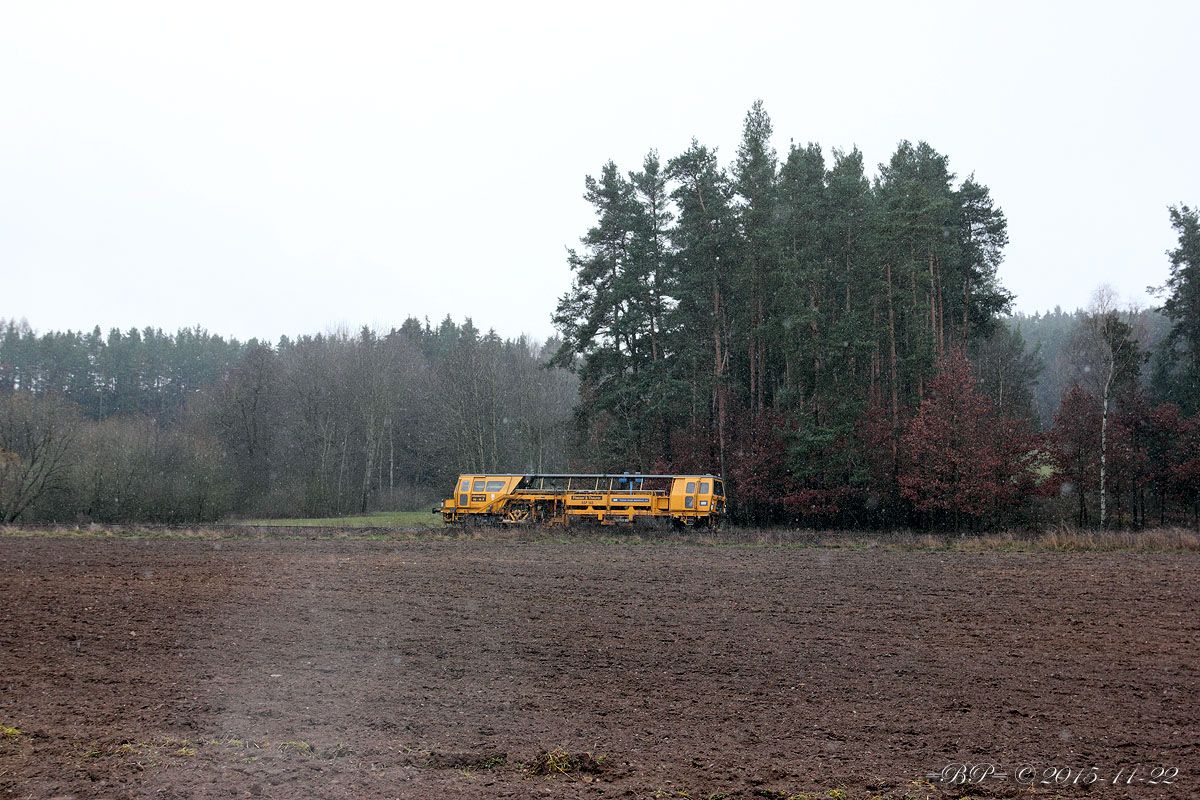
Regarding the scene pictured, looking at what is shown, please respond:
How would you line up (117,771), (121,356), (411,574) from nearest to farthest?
(117,771) < (411,574) < (121,356)

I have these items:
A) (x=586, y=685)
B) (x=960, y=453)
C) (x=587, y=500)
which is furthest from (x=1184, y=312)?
(x=586, y=685)

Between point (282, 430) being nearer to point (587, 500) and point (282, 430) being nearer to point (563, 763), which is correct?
point (587, 500)

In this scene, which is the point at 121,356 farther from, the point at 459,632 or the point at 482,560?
the point at 459,632

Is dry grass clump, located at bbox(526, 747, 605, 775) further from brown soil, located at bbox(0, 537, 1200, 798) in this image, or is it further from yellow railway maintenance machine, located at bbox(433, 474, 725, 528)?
yellow railway maintenance machine, located at bbox(433, 474, 725, 528)

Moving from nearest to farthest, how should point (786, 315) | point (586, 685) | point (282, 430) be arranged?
1. point (586, 685)
2. point (786, 315)
3. point (282, 430)

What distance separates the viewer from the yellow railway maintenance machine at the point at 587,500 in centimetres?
3653

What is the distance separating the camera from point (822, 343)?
40.8 meters

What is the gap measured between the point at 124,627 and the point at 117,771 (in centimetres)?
714

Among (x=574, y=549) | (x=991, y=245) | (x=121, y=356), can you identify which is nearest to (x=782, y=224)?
(x=991, y=245)

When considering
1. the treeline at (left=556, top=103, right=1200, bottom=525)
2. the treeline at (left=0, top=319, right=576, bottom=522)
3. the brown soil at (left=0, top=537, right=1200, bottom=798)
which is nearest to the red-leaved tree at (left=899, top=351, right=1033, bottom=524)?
the treeline at (left=556, top=103, right=1200, bottom=525)

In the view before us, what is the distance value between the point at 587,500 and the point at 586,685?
27862 millimetres

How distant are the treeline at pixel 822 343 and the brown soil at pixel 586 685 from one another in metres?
19.8

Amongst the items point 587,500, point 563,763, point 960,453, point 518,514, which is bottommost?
point 563,763

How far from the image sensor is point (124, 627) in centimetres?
1323
